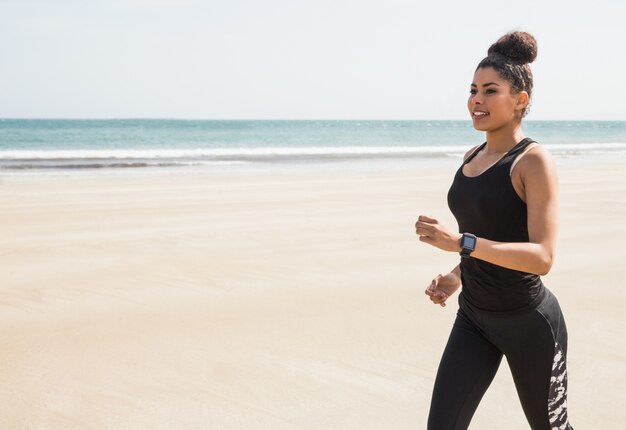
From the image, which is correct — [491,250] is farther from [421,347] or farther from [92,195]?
[92,195]

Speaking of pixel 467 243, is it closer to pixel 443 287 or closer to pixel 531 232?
pixel 531 232

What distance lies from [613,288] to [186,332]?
14.1 feet

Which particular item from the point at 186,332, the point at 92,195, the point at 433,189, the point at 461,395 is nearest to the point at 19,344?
the point at 186,332

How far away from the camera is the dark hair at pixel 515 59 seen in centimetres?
260

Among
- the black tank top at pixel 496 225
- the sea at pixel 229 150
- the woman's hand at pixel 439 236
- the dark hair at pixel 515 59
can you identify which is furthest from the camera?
the sea at pixel 229 150

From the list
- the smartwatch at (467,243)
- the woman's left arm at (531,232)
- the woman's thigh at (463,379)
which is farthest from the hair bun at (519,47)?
the woman's thigh at (463,379)

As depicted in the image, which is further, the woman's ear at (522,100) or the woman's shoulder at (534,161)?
the woman's ear at (522,100)

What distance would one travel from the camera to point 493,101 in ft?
8.55

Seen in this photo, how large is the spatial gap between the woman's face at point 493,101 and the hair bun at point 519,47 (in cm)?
10

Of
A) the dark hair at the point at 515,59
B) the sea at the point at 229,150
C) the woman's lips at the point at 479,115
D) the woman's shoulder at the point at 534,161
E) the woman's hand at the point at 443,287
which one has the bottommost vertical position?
the sea at the point at 229,150

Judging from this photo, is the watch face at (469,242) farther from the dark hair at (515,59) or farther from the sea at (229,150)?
the sea at (229,150)

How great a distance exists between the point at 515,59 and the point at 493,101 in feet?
0.65

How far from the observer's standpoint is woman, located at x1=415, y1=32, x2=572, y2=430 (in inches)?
93.0

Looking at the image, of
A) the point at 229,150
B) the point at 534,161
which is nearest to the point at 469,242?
the point at 534,161
